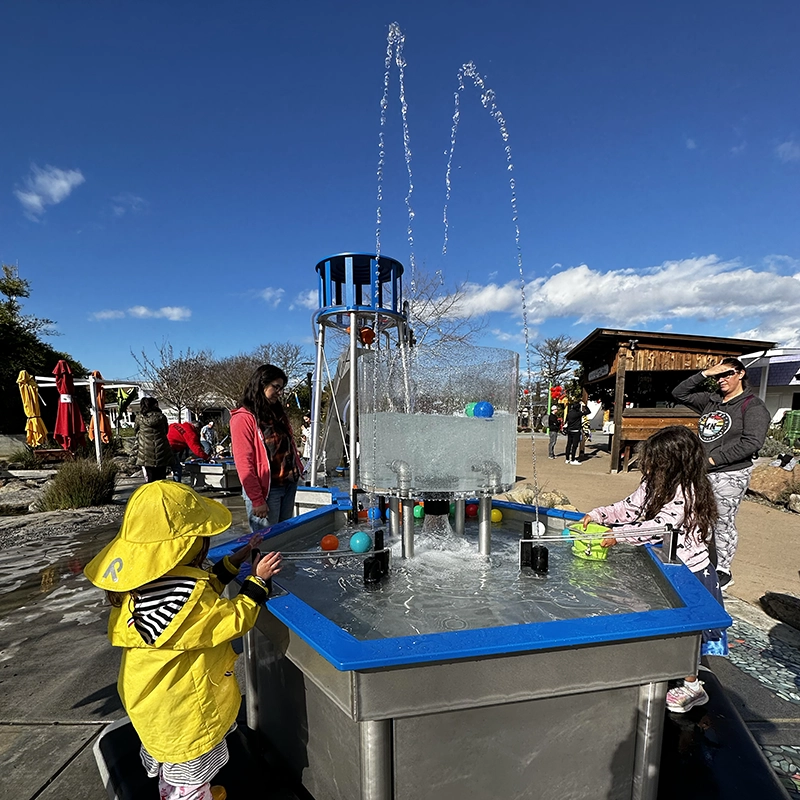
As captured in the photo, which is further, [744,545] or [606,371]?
[606,371]

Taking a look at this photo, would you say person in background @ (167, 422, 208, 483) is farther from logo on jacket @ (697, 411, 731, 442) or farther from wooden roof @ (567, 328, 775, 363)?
wooden roof @ (567, 328, 775, 363)

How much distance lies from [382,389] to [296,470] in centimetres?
145

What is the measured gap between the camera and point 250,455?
316 cm

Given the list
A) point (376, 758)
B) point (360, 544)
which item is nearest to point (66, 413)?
point (360, 544)

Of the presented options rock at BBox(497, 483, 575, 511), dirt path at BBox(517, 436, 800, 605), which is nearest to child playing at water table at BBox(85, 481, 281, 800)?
dirt path at BBox(517, 436, 800, 605)

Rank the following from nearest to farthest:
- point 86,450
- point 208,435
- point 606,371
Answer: point 86,450, point 606,371, point 208,435

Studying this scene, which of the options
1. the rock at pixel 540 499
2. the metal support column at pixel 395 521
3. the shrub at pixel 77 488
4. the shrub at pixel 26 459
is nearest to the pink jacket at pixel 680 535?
the metal support column at pixel 395 521

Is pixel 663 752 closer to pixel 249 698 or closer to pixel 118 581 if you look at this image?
pixel 249 698

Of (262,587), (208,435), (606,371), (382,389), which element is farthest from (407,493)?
(208,435)

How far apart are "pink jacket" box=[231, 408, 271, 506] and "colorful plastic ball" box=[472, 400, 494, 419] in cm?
165

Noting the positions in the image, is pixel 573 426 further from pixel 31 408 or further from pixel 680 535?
pixel 31 408

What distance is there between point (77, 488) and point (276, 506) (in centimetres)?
565

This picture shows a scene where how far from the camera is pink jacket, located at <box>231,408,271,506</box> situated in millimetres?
3109

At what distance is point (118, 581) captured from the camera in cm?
146
